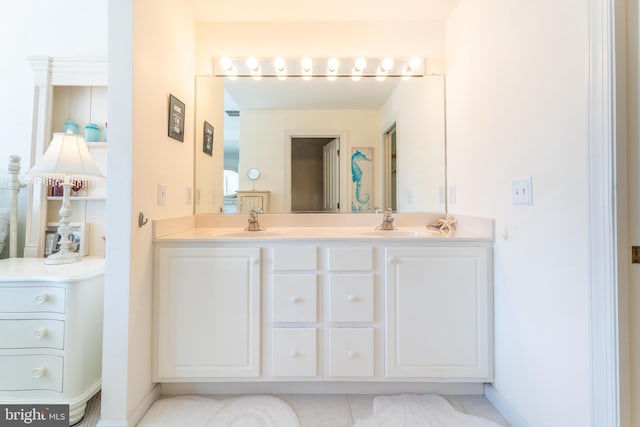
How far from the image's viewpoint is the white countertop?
Result: 136 centimetres

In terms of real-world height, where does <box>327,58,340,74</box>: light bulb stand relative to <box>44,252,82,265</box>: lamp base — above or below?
above

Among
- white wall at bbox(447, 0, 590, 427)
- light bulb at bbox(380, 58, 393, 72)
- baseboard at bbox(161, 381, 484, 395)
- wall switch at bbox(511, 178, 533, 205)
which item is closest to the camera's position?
white wall at bbox(447, 0, 590, 427)

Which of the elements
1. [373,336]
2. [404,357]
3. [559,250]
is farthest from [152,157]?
[559,250]

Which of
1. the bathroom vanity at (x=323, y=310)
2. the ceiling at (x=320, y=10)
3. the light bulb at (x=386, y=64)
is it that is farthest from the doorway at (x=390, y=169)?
the ceiling at (x=320, y=10)

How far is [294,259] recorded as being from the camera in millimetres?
1564

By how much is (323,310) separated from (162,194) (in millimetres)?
1066

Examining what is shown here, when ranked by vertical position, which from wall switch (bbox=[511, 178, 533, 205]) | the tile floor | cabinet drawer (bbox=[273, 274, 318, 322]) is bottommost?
the tile floor

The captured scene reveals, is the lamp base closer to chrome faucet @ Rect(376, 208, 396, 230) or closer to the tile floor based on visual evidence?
the tile floor

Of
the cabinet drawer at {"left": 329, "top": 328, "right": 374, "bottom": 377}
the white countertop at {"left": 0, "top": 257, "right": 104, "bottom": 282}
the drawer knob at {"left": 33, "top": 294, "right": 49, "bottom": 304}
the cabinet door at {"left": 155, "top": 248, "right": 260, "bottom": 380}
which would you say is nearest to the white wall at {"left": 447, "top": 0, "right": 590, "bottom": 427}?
→ the cabinet drawer at {"left": 329, "top": 328, "right": 374, "bottom": 377}

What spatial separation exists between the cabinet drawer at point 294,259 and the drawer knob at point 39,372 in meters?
1.12

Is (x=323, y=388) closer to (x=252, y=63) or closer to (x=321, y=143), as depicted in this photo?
(x=321, y=143)

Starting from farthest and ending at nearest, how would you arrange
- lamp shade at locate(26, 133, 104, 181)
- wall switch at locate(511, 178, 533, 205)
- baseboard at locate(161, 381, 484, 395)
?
1. baseboard at locate(161, 381, 484, 395)
2. lamp shade at locate(26, 133, 104, 181)
3. wall switch at locate(511, 178, 533, 205)

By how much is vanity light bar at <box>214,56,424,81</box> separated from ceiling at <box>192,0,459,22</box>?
0.27 metres

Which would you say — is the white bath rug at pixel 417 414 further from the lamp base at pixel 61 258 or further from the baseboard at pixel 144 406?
the lamp base at pixel 61 258
